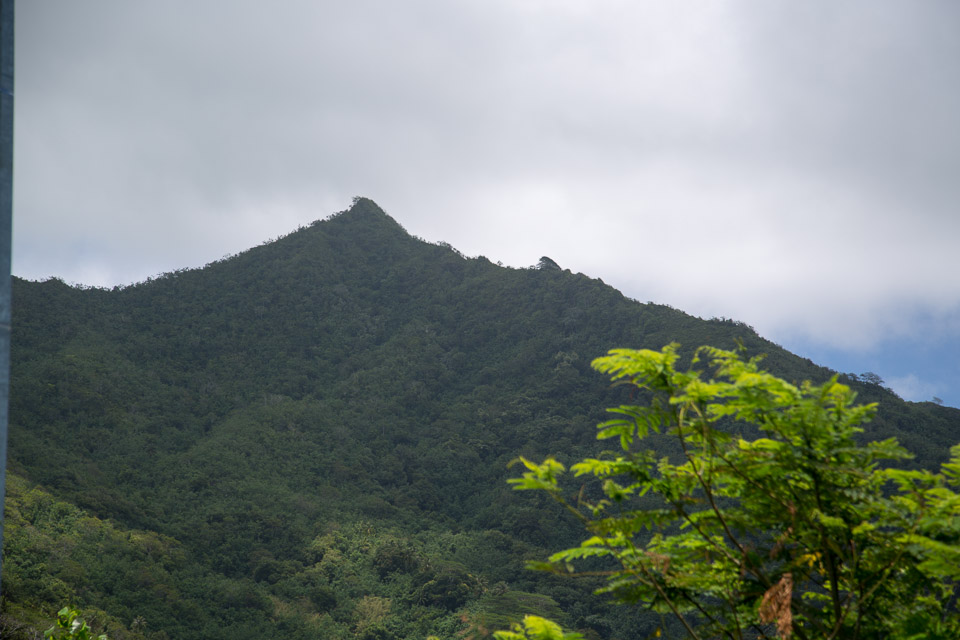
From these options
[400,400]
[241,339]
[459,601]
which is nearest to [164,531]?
[459,601]

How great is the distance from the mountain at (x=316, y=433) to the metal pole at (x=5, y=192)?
1536 cm

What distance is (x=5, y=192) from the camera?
1.96 metres

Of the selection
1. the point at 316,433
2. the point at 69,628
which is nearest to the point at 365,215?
the point at 316,433

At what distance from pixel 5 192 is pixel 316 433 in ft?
114

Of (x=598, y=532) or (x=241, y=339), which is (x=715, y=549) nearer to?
(x=598, y=532)

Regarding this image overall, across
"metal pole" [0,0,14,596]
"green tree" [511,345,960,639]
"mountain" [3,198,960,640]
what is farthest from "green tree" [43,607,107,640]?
"mountain" [3,198,960,640]

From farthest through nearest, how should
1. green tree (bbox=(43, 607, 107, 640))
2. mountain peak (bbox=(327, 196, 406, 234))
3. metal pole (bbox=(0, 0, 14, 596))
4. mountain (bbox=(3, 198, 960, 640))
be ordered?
mountain peak (bbox=(327, 196, 406, 234)) < mountain (bbox=(3, 198, 960, 640)) < green tree (bbox=(43, 607, 107, 640)) < metal pole (bbox=(0, 0, 14, 596))

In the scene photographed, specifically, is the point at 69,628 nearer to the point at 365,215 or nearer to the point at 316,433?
the point at 316,433

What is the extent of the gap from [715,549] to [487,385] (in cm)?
3842

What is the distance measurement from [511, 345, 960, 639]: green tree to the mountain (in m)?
15.6

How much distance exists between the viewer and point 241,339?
4334cm

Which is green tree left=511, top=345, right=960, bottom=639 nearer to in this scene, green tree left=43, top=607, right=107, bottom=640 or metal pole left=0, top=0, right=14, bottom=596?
metal pole left=0, top=0, right=14, bottom=596

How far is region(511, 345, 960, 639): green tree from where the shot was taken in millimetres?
2350

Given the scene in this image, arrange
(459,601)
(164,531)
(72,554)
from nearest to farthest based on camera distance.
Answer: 1. (72,554)
2. (459,601)
3. (164,531)
